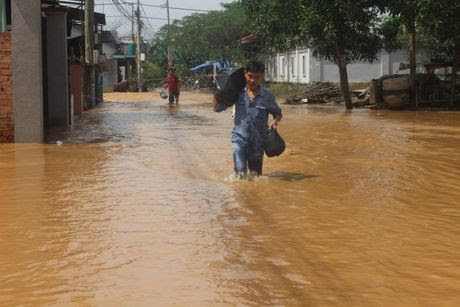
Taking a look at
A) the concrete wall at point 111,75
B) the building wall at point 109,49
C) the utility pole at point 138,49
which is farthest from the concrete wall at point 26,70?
the building wall at point 109,49

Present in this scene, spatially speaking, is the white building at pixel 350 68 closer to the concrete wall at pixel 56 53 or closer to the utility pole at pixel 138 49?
the utility pole at pixel 138 49

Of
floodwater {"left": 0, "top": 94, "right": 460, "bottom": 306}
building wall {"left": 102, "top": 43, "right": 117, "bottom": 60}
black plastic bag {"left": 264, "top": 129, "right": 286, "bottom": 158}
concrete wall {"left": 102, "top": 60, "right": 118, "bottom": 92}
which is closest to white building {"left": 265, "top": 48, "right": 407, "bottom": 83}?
concrete wall {"left": 102, "top": 60, "right": 118, "bottom": 92}

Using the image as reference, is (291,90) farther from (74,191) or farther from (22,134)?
(74,191)

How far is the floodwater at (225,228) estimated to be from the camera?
4.01 m

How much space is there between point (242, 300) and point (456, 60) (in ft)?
66.9

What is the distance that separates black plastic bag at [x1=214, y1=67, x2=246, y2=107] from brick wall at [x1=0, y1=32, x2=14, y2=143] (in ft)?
19.1

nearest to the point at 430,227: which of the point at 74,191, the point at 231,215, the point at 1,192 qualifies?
the point at 231,215

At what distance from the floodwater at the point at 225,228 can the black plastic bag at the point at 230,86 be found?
1.06 meters

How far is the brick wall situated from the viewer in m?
11.9

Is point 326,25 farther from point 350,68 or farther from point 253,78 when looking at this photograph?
point 350,68

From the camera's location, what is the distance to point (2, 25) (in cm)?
1270

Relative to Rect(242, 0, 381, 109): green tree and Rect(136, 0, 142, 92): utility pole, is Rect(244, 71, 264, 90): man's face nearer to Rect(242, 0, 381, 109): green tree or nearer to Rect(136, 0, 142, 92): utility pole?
Rect(242, 0, 381, 109): green tree

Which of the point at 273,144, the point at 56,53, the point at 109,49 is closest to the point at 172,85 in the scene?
the point at 56,53

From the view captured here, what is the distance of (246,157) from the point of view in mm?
7961
